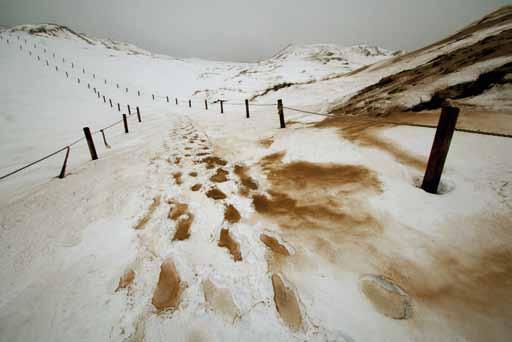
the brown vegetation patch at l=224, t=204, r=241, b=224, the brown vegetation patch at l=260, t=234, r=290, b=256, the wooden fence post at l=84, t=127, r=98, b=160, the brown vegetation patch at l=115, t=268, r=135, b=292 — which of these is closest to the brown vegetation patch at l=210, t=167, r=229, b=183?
the brown vegetation patch at l=224, t=204, r=241, b=224

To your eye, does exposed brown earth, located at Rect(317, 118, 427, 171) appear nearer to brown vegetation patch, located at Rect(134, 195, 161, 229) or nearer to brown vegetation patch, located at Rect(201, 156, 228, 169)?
brown vegetation patch, located at Rect(201, 156, 228, 169)

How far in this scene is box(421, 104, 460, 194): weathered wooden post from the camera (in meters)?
2.01

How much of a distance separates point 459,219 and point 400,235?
0.68m

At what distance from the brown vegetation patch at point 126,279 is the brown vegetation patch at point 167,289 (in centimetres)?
26

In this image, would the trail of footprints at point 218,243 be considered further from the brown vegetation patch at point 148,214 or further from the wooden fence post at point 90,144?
the wooden fence post at point 90,144

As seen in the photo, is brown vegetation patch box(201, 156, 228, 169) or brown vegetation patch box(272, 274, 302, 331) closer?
brown vegetation patch box(272, 274, 302, 331)

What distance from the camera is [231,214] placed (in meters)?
2.53

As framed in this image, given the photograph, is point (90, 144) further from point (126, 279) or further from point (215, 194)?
point (126, 279)

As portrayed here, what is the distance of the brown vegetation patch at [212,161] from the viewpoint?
414 centimetres

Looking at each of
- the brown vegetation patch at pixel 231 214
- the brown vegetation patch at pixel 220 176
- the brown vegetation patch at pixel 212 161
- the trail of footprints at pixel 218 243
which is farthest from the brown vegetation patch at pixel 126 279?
the brown vegetation patch at pixel 212 161

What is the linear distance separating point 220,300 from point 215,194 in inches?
65.3

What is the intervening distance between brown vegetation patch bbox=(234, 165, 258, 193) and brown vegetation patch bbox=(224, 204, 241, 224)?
0.48 m

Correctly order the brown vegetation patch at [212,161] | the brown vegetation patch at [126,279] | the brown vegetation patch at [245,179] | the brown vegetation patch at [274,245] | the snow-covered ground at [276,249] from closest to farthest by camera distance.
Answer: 1. the snow-covered ground at [276,249]
2. the brown vegetation patch at [126,279]
3. the brown vegetation patch at [274,245]
4. the brown vegetation patch at [245,179]
5. the brown vegetation patch at [212,161]

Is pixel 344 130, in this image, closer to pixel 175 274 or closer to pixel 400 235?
pixel 400 235
